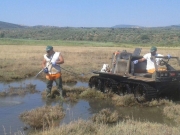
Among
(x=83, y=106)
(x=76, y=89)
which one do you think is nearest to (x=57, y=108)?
(x=83, y=106)

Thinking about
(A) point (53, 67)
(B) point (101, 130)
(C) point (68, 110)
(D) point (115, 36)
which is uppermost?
(A) point (53, 67)

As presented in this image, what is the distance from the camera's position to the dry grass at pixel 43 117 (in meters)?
8.66

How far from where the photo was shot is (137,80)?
12.3 m

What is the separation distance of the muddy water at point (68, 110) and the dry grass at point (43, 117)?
7.3 inches

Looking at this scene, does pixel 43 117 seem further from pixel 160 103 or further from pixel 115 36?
pixel 115 36

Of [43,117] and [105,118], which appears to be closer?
[43,117]

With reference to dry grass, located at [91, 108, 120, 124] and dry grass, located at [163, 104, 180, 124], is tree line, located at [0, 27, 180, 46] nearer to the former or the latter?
dry grass, located at [163, 104, 180, 124]

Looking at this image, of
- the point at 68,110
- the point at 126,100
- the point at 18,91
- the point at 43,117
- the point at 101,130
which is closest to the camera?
the point at 101,130

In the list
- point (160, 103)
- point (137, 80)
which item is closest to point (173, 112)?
point (160, 103)

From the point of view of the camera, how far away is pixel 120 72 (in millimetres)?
13469

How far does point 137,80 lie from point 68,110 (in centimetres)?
317

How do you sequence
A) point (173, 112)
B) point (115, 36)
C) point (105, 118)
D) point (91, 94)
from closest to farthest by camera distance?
point (105, 118)
point (173, 112)
point (91, 94)
point (115, 36)

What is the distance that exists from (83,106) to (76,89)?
8.08ft

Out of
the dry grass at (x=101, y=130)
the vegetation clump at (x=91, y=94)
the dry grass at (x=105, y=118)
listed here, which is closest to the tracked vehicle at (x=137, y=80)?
the vegetation clump at (x=91, y=94)
